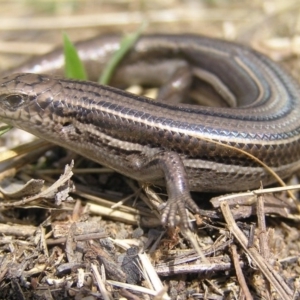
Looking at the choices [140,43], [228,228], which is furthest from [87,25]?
[228,228]

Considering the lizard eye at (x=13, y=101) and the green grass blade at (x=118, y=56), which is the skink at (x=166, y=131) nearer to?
the lizard eye at (x=13, y=101)

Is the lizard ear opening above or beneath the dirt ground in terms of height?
above

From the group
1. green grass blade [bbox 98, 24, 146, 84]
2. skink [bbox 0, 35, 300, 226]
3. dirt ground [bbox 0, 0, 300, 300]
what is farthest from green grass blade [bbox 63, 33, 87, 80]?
dirt ground [bbox 0, 0, 300, 300]

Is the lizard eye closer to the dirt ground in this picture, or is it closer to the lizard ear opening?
the lizard ear opening

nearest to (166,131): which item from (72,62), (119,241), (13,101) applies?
(119,241)

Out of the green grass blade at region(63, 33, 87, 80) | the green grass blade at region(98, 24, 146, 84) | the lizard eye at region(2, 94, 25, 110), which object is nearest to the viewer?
the lizard eye at region(2, 94, 25, 110)

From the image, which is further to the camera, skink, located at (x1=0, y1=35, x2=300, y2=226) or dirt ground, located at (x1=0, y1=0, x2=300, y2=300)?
skink, located at (x1=0, y1=35, x2=300, y2=226)

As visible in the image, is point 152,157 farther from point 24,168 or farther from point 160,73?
point 160,73

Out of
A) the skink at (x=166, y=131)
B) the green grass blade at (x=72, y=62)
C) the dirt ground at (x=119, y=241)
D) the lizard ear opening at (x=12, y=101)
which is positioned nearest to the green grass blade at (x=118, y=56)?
the green grass blade at (x=72, y=62)
